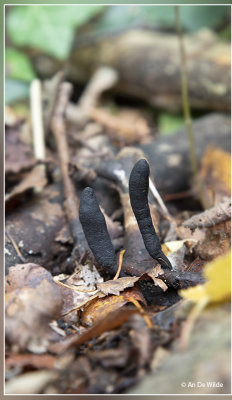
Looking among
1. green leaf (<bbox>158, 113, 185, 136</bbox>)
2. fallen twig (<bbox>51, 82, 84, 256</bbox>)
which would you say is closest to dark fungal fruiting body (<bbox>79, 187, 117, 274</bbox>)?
fallen twig (<bbox>51, 82, 84, 256</bbox>)

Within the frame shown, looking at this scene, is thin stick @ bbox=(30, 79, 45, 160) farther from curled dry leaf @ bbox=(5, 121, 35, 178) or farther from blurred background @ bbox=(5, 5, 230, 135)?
blurred background @ bbox=(5, 5, 230, 135)

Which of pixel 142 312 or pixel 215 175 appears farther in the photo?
pixel 215 175

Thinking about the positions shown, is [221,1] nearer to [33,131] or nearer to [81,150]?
[81,150]

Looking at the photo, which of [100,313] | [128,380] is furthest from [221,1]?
[128,380]

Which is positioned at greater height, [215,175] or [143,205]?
[143,205]

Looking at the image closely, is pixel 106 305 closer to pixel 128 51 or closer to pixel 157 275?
pixel 157 275

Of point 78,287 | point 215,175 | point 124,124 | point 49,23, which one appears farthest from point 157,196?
point 49,23
